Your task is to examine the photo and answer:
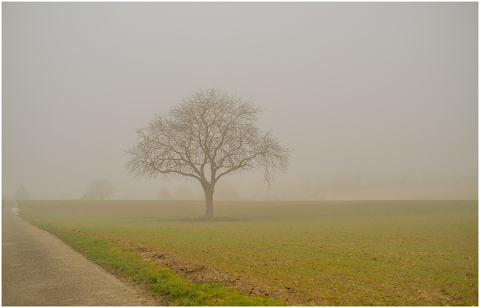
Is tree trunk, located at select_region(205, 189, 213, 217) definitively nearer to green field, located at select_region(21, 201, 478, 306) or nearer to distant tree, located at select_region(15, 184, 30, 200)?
green field, located at select_region(21, 201, 478, 306)

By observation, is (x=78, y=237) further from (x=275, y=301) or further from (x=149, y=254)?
(x=275, y=301)

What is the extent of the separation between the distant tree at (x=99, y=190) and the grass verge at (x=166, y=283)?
414 feet

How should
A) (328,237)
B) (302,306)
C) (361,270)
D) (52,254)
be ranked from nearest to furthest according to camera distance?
(302,306) < (361,270) < (52,254) < (328,237)

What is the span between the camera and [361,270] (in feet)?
37.9

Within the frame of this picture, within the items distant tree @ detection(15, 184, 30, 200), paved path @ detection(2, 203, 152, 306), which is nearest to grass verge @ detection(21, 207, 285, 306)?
paved path @ detection(2, 203, 152, 306)

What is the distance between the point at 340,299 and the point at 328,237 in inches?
499

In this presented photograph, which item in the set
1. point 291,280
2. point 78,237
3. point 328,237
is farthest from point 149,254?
point 328,237

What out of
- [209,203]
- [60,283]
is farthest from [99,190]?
[60,283]

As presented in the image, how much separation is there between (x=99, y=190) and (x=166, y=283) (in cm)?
13514

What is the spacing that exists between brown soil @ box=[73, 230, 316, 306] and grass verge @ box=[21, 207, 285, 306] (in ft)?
1.06

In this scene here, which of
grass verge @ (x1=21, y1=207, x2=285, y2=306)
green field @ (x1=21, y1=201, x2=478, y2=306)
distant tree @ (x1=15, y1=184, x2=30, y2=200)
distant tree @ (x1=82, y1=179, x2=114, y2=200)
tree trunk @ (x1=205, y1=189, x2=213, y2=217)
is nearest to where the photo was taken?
grass verge @ (x1=21, y1=207, x2=285, y2=306)

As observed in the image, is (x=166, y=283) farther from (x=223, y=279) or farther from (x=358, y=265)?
(x=358, y=265)

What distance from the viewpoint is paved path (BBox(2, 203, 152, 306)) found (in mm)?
8703

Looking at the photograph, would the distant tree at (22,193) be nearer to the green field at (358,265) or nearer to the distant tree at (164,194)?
the distant tree at (164,194)
